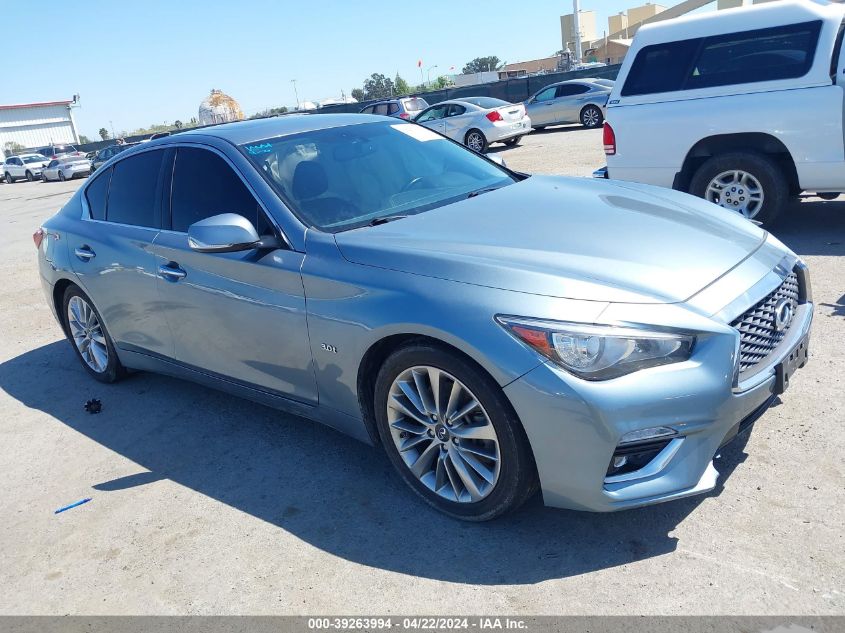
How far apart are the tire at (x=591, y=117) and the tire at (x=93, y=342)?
18041 millimetres

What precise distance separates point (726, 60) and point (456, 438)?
5.46 meters

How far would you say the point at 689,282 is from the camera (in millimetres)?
2887

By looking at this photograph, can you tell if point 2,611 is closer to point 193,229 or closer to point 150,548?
point 150,548

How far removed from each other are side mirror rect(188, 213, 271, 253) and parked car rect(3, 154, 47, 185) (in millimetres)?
39189

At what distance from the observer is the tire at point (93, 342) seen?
5262 millimetres

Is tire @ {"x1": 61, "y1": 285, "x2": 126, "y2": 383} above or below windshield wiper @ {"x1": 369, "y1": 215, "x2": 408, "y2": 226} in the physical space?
below

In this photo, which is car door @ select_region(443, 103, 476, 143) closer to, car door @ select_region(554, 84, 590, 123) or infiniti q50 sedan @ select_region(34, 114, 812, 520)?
car door @ select_region(554, 84, 590, 123)

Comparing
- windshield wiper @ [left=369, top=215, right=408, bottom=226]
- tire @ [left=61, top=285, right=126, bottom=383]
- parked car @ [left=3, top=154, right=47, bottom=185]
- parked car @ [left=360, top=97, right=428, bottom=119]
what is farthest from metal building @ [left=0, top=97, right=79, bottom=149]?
windshield wiper @ [left=369, top=215, right=408, bottom=226]

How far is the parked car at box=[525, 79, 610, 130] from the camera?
2084 centimetres

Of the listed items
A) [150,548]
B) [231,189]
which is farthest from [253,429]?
[231,189]

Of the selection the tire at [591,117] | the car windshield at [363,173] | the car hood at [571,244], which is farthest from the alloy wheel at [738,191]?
the tire at [591,117]

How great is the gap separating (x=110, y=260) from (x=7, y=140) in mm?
69874

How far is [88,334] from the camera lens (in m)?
5.46

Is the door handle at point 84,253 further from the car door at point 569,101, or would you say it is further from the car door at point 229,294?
the car door at point 569,101
